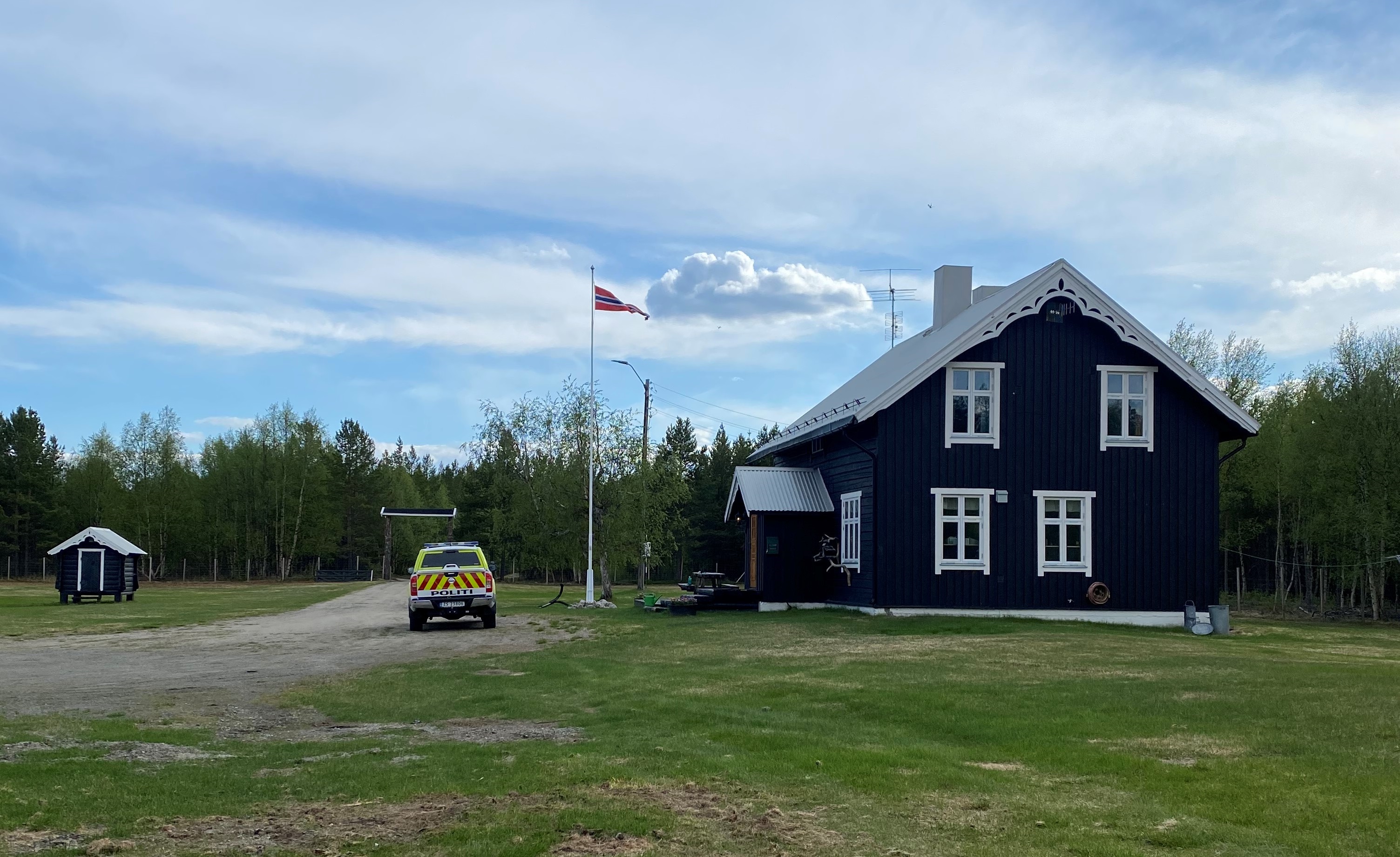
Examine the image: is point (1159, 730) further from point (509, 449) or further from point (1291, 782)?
point (509, 449)

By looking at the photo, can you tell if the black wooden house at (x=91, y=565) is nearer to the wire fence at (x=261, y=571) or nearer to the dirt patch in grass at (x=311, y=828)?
the wire fence at (x=261, y=571)

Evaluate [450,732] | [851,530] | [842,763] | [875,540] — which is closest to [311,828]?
[842,763]

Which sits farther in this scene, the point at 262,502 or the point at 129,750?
the point at 262,502

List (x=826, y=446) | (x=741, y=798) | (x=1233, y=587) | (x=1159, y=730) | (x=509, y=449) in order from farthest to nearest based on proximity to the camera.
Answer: (x=1233, y=587) < (x=509, y=449) < (x=826, y=446) < (x=1159, y=730) < (x=741, y=798)

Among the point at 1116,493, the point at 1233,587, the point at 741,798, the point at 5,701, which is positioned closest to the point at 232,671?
the point at 5,701

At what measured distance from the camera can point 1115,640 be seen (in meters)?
21.1

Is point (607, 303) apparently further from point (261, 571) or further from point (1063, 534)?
point (261, 571)

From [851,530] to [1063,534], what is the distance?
5.43 meters

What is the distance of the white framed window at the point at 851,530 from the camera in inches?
1140

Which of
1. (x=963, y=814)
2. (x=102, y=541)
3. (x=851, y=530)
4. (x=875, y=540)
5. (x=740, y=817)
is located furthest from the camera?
(x=102, y=541)

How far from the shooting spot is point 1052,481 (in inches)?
1093

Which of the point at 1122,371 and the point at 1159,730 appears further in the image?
the point at 1122,371

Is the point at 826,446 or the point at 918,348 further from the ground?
the point at 918,348

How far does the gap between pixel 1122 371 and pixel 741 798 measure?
2287 cm
